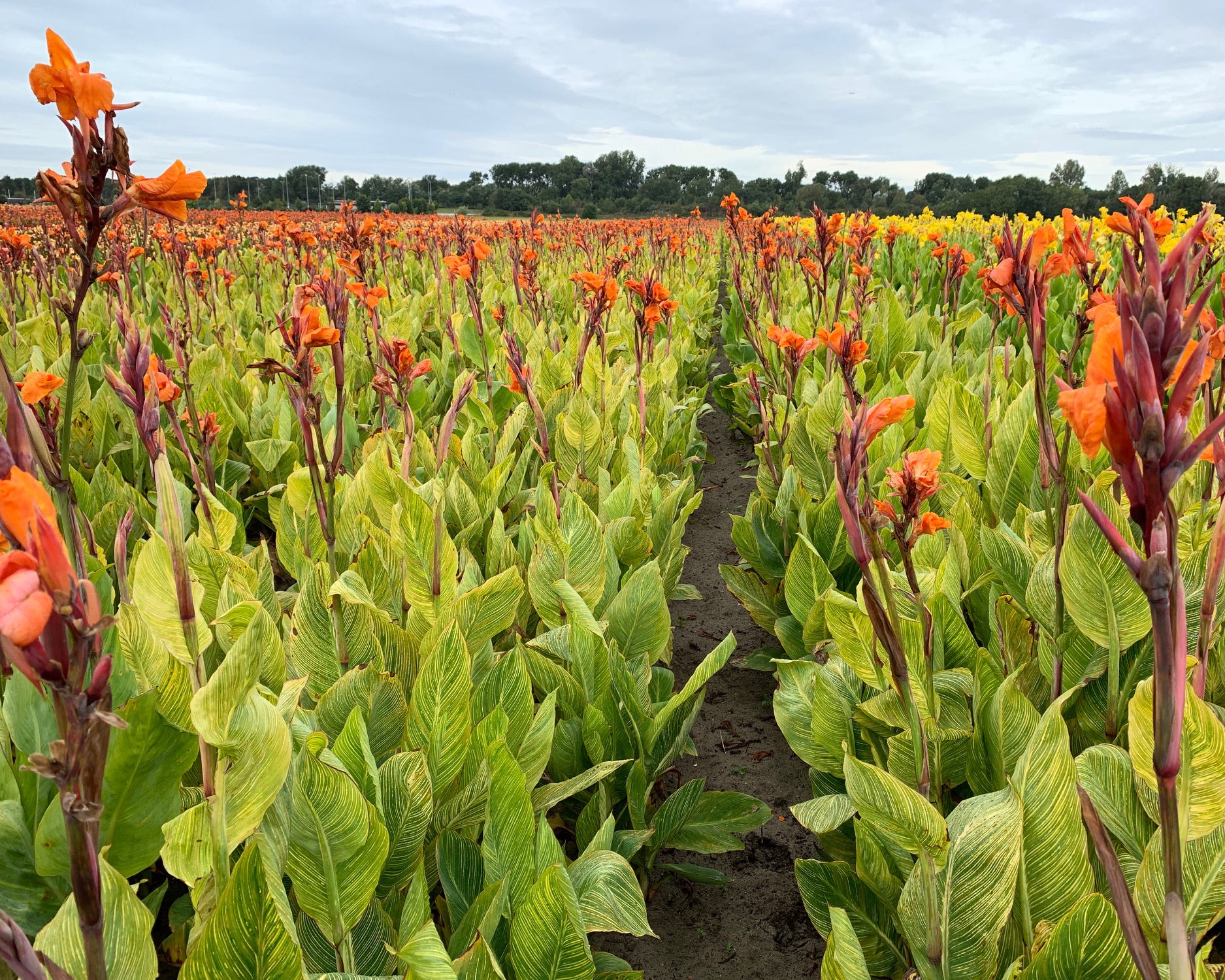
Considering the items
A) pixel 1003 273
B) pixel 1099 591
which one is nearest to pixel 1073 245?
pixel 1003 273

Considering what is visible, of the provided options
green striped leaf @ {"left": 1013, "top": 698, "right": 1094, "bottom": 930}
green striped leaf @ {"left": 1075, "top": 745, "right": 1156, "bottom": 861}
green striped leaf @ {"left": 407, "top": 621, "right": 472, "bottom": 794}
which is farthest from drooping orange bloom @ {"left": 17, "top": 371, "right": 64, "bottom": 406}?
green striped leaf @ {"left": 1075, "top": 745, "right": 1156, "bottom": 861}

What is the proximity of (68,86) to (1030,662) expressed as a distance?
165 centimetres

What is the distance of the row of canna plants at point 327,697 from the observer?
2.59ft

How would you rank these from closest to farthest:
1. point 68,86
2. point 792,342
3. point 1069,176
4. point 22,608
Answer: point 22,608
point 68,86
point 792,342
point 1069,176

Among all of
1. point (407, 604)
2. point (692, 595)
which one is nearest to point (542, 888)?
point (407, 604)

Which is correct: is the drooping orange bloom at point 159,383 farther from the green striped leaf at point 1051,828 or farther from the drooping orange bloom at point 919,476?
the green striped leaf at point 1051,828

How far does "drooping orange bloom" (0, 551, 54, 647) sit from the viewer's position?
0.42 metres

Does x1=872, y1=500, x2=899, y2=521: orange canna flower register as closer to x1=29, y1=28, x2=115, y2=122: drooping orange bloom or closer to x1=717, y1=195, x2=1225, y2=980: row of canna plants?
x1=717, y1=195, x2=1225, y2=980: row of canna plants

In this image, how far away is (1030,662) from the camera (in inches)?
58.6

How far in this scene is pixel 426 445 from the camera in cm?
253

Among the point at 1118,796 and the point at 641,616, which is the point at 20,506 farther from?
the point at 641,616

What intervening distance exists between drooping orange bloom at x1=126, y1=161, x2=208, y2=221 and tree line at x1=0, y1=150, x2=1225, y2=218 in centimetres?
1049

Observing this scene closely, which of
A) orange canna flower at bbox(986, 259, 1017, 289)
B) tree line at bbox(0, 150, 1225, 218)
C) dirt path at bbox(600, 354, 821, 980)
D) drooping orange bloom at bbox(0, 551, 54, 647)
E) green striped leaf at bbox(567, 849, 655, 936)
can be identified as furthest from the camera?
tree line at bbox(0, 150, 1225, 218)

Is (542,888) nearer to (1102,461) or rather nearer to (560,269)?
(1102,461)
